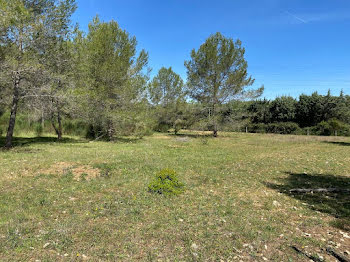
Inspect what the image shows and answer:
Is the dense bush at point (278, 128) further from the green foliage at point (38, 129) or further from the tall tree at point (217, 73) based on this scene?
the green foliage at point (38, 129)

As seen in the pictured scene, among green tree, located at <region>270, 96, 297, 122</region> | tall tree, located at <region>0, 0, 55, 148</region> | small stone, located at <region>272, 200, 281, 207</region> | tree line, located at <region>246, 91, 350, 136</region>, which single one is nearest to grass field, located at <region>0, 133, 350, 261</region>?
small stone, located at <region>272, 200, 281, 207</region>

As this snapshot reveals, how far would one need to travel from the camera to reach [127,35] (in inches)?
639

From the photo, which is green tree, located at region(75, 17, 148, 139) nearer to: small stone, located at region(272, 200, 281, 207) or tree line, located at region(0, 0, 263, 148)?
tree line, located at region(0, 0, 263, 148)

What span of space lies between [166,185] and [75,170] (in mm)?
3233

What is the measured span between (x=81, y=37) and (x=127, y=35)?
3.10m

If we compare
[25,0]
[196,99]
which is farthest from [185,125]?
[25,0]

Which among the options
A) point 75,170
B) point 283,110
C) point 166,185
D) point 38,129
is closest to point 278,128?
point 283,110

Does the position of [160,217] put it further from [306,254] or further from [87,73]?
[87,73]

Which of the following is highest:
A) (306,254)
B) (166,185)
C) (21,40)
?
(21,40)

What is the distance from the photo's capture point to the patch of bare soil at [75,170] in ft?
21.7

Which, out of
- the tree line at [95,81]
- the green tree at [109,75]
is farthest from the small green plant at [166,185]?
the green tree at [109,75]

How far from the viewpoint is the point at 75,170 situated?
22.9ft

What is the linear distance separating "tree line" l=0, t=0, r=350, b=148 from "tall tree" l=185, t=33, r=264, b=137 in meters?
0.09

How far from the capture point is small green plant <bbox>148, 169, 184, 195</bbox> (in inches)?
212
